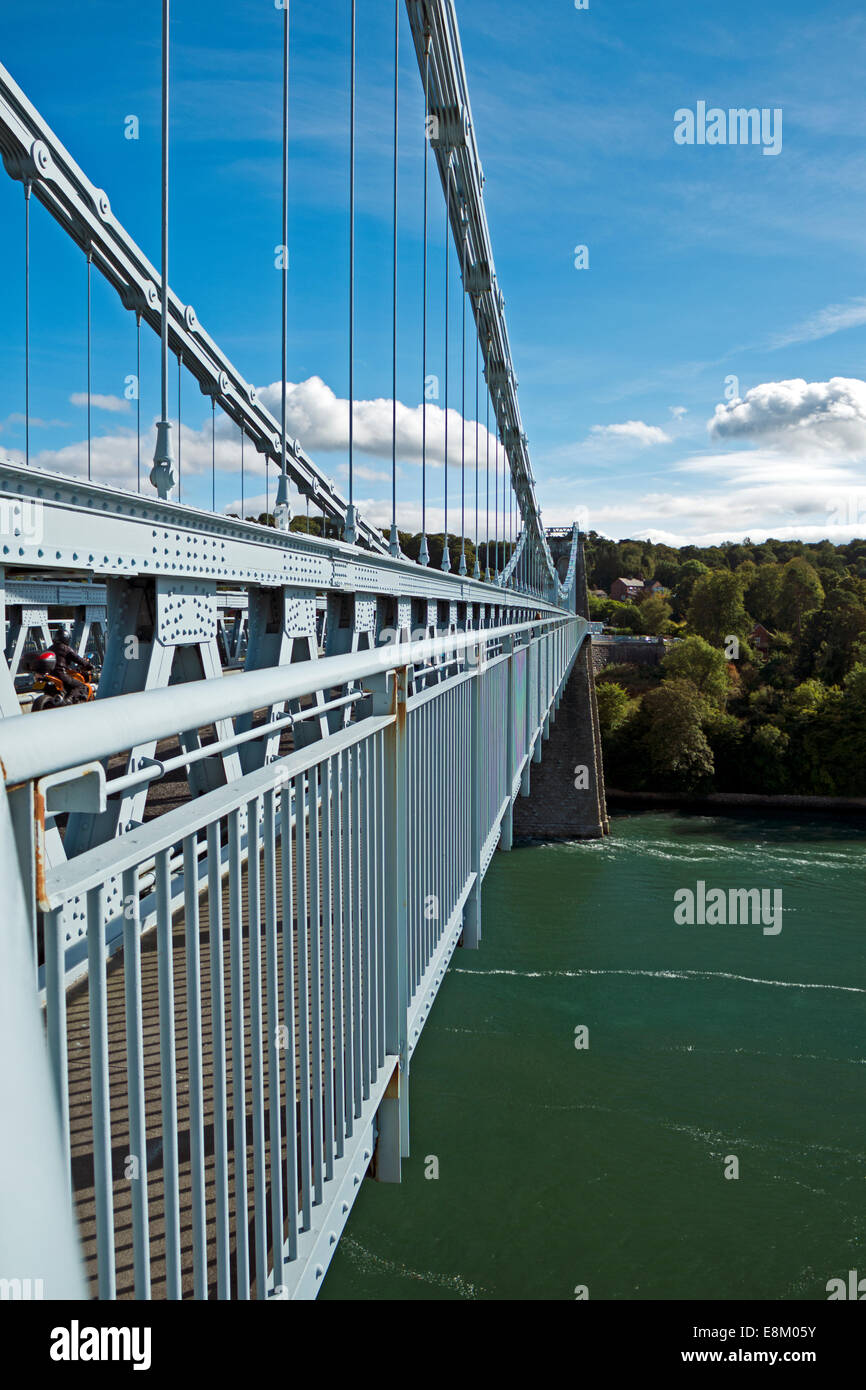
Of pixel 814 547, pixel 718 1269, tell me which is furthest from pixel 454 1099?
pixel 814 547

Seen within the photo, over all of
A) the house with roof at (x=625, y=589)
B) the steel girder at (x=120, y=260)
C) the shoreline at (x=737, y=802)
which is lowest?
the shoreline at (x=737, y=802)

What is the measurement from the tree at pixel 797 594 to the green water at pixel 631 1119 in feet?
156

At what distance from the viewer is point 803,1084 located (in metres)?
11.9

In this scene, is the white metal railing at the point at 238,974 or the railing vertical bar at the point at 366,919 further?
the railing vertical bar at the point at 366,919

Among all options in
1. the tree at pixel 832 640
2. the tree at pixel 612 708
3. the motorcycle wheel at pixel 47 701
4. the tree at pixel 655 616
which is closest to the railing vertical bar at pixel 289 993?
the motorcycle wheel at pixel 47 701

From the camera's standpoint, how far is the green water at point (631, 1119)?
8398mm

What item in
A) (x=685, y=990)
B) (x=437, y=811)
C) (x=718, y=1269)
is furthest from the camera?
(x=685, y=990)

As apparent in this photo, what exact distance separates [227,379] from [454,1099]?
11963 mm

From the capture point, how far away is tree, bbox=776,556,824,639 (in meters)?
63.3

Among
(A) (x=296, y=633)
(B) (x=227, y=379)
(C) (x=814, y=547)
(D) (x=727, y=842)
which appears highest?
(C) (x=814, y=547)

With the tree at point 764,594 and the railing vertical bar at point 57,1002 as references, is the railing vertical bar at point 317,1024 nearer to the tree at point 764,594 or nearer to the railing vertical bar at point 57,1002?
the railing vertical bar at point 57,1002

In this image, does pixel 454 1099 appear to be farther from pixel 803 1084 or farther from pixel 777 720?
pixel 777 720

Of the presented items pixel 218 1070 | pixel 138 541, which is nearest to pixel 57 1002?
pixel 218 1070

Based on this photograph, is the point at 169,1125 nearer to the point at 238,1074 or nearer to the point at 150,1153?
the point at 238,1074
